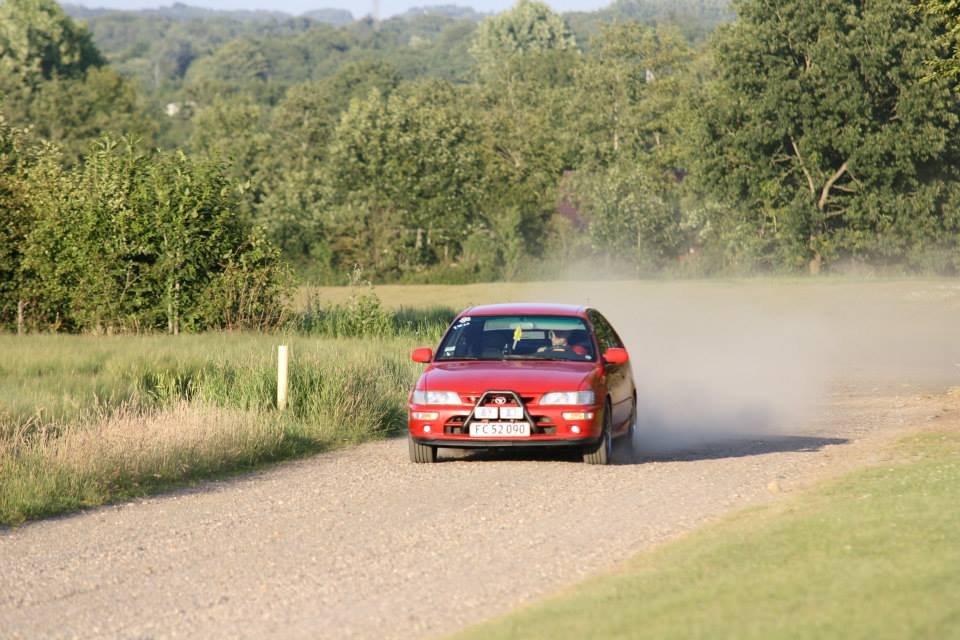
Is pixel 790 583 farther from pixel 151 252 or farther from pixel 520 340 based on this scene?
pixel 151 252

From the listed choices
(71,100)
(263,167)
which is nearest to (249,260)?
(263,167)

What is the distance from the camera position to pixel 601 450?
16703mm

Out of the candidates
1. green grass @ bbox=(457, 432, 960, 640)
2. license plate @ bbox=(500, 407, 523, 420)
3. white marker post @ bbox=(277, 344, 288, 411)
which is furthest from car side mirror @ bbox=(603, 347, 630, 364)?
white marker post @ bbox=(277, 344, 288, 411)

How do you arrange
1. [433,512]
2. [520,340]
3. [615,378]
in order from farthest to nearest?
[520,340]
[615,378]
[433,512]

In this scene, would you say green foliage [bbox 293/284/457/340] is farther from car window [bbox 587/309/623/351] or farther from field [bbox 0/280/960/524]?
car window [bbox 587/309/623/351]

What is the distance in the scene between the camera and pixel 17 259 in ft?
127

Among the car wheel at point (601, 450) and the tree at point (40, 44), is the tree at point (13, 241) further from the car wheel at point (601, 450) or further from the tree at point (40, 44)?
the tree at point (40, 44)

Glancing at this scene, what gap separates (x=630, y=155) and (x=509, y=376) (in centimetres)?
8942

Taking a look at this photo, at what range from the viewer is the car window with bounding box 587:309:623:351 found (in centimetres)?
1840

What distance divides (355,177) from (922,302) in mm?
38559

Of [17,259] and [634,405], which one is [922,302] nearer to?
[17,259]

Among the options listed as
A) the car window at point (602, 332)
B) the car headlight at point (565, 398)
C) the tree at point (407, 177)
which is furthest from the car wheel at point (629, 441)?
the tree at point (407, 177)

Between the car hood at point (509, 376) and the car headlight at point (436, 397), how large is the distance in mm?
44

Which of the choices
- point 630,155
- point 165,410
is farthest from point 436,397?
point 630,155
